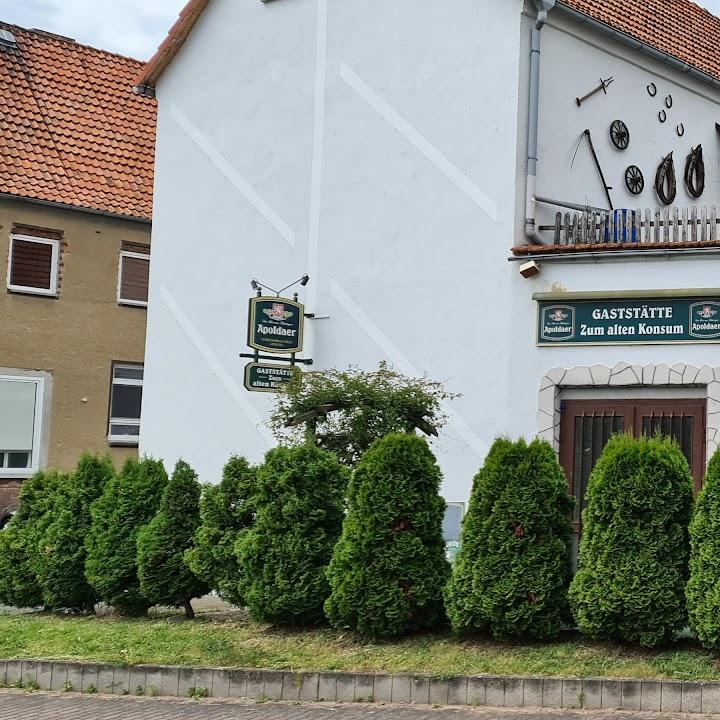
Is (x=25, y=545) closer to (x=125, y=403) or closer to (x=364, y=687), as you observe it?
(x=364, y=687)

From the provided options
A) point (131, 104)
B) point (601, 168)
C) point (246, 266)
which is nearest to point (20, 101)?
point (131, 104)

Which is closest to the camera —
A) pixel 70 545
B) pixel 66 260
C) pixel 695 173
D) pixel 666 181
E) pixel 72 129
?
pixel 70 545

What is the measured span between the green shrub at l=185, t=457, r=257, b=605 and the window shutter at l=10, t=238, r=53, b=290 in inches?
577

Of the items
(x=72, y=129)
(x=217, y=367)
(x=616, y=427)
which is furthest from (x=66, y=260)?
(x=616, y=427)

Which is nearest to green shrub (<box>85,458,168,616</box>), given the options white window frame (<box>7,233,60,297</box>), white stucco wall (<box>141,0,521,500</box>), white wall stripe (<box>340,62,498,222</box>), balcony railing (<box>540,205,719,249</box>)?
white stucco wall (<box>141,0,521,500</box>)

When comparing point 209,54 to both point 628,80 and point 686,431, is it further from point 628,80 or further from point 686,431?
point 686,431

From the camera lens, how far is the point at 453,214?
16.3 meters

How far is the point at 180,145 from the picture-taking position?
773 inches

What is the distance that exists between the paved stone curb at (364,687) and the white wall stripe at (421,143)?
7.42 metres

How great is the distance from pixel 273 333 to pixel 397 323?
1.54 metres

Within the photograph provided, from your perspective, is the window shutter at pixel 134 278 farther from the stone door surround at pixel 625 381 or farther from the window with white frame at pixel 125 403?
the stone door surround at pixel 625 381

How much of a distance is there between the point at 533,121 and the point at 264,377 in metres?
4.40

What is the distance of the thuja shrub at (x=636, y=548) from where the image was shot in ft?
32.7

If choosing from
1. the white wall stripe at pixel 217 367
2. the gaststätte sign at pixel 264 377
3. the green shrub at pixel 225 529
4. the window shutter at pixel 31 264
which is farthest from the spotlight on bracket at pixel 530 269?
the window shutter at pixel 31 264
